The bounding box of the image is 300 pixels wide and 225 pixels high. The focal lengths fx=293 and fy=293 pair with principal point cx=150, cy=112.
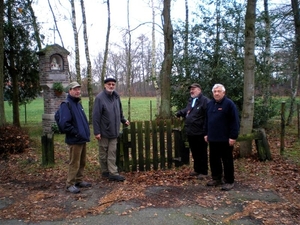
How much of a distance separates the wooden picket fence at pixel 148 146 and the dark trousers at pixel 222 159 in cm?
126

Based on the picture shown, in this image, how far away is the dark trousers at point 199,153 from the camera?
5855mm

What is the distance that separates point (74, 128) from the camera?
5102 mm

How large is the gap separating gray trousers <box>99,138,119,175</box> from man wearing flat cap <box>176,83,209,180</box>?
1.52 m

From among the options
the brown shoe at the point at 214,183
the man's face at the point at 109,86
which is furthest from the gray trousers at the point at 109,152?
the brown shoe at the point at 214,183

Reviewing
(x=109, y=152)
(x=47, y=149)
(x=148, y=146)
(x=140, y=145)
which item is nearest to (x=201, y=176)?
(x=148, y=146)

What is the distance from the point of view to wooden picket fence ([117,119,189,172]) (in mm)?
6285

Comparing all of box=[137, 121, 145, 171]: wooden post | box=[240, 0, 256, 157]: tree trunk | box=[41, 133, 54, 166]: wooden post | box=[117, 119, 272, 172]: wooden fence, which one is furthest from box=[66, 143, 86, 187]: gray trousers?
box=[240, 0, 256, 157]: tree trunk

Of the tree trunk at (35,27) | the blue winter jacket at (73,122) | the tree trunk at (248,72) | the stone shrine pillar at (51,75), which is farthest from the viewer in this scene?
the tree trunk at (35,27)

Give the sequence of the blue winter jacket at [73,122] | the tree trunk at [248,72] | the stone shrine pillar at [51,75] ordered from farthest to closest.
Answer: the stone shrine pillar at [51,75], the tree trunk at [248,72], the blue winter jacket at [73,122]

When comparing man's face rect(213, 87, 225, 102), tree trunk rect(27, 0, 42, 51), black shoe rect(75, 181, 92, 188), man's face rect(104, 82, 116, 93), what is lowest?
black shoe rect(75, 181, 92, 188)

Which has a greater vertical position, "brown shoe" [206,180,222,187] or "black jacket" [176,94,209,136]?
"black jacket" [176,94,209,136]

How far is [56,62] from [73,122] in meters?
8.87

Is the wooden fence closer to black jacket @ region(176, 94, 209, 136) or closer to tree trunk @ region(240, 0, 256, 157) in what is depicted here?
tree trunk @ region(240, 0, 256, 157)

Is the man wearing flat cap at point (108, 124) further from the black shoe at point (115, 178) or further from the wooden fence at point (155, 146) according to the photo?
the wooden fence at point (155, 146)
